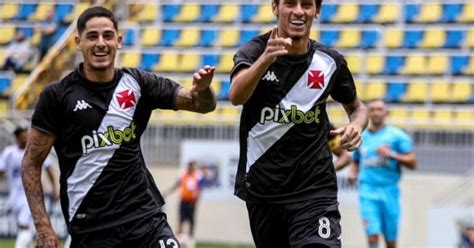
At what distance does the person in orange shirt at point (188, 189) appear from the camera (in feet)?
78.8

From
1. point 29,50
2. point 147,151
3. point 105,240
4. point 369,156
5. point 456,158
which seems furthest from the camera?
point 29,50

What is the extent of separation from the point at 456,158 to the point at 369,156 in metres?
8.12

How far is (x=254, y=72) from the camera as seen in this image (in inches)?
289

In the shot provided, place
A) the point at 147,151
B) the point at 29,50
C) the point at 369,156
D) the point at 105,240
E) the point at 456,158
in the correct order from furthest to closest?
Result: the point at 29,50 < the point at 147,151 < the point at 456,158 < the point at 369,156 < the point at 105,240

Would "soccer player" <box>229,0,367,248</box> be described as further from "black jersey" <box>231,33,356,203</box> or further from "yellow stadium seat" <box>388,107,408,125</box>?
"yellow stadium seat" <box>388,107,408,125</box>

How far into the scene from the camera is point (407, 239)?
23047 mm

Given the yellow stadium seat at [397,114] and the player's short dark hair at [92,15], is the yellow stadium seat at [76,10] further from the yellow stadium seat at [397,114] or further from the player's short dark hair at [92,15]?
the player's short dark hair at [92,15]

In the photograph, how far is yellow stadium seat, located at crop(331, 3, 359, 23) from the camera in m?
27.5

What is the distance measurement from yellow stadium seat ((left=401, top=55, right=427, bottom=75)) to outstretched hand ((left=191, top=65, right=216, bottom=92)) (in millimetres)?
18355

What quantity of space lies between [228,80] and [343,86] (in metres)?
17.7

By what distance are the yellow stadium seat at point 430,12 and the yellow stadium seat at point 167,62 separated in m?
5.74

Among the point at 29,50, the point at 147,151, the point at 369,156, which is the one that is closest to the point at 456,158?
the point at 147,151

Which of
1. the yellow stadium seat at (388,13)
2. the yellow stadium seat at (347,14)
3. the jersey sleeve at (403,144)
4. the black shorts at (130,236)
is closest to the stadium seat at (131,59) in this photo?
the yellow stadium seat at (347,14)

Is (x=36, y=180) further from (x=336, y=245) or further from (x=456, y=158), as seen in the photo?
(x=456, y=158)
